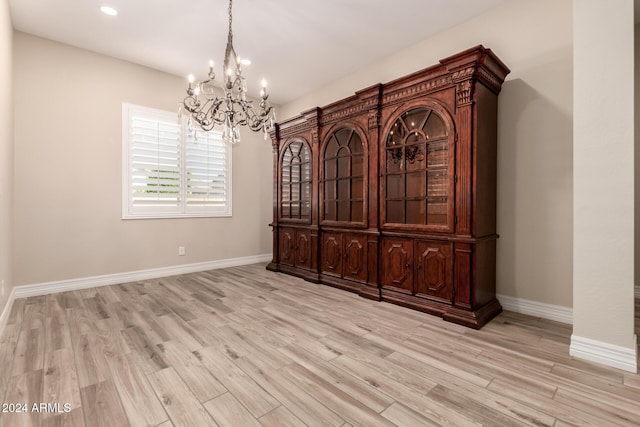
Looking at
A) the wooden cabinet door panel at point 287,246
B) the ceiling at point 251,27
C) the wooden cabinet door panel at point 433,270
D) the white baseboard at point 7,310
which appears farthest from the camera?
the wooden cabinet door panel at point 287,246

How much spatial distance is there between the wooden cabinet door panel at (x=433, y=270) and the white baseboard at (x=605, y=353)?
92 centimetres

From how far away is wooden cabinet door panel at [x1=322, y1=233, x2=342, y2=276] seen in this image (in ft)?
12.8

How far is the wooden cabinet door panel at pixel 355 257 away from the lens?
141 inches

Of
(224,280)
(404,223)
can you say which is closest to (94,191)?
(224,280)

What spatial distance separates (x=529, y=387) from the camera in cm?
172

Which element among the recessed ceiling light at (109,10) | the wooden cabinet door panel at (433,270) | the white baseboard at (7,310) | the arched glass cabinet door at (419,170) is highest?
the recessed ceiling light at (109,10)

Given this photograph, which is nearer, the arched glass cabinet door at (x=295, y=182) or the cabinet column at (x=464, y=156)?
the cabinet column at (x=464, y=156)

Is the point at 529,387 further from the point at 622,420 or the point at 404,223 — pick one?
the point at 404,223

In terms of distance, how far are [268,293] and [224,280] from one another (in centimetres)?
95

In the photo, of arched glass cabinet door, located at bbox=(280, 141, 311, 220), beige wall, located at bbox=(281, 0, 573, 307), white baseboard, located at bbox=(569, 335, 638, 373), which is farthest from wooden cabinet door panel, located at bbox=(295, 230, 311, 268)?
white baseboard, located at bbox=(569, 335, 638, 373)

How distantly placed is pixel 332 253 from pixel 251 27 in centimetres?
288

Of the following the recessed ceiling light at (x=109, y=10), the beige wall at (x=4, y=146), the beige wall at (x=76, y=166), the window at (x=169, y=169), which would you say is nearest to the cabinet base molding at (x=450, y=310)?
the window at (x=169, y=169)

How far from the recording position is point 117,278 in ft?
13.4

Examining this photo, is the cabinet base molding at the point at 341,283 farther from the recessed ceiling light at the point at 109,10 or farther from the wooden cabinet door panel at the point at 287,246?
the recessed ceiling light at the point at 109,10
